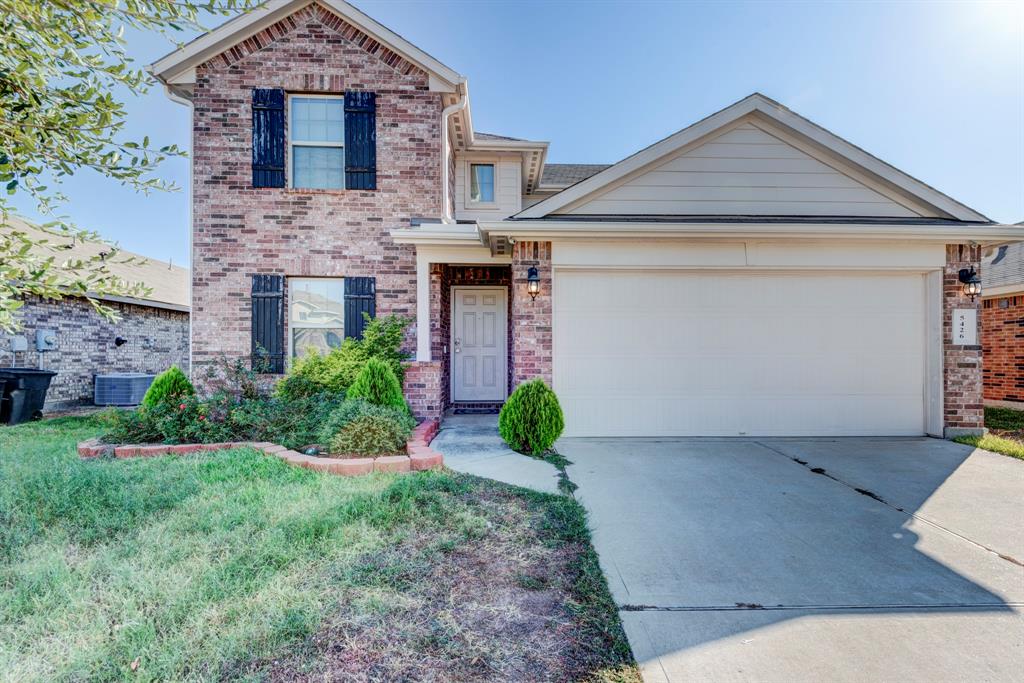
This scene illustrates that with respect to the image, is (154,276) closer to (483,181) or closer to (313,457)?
(483,181)

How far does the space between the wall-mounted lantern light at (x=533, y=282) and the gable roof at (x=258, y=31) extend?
388 cm

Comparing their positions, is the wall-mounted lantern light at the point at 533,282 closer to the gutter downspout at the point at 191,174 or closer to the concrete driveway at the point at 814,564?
the concrete driveway at the point at 814,564

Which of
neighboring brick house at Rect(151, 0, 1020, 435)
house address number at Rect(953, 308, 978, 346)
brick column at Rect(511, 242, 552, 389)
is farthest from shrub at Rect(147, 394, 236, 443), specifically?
house address number at Rect(953, 308, 978, 346)

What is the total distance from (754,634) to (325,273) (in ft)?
23.3

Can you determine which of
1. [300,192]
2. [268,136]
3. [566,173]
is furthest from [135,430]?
[566,173]

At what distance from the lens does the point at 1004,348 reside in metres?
8.64

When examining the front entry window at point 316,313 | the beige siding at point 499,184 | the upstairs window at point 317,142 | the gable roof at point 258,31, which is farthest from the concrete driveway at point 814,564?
the gable roof at point 258,31

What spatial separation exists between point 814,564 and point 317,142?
830 cm

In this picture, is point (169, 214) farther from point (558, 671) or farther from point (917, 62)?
point (917, 62)

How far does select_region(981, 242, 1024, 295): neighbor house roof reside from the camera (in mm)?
8219

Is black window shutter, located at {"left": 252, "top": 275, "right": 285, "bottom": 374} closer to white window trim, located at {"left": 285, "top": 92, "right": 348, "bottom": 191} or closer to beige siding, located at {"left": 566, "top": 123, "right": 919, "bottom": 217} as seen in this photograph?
white window trim, located at {"left": 285, "top": 92, "right": 348, "bottom": 191}

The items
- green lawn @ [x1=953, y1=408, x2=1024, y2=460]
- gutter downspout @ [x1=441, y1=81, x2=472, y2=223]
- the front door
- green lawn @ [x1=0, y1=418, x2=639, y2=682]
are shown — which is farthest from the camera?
the front door

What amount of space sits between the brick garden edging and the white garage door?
223cm

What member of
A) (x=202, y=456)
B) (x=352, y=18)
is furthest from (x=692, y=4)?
(x=202, y=456)
